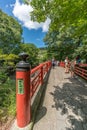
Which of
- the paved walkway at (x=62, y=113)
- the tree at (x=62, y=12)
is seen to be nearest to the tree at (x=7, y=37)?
the tree at (x=62, y=12)

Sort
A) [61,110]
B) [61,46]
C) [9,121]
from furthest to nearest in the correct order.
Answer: [61,46] → [61,110] → [9,121]

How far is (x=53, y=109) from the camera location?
3.97 meters

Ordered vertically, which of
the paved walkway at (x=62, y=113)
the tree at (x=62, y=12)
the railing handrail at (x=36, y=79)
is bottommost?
the paved walkway at (x=62, y=113)

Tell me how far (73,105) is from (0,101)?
232 centimetres

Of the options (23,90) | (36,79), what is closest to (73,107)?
(36,79)

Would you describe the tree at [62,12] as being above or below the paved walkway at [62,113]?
above

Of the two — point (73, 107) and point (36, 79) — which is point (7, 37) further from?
point (73, 107)

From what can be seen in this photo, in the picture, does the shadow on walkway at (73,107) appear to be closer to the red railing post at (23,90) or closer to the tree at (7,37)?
the red railing post at (23,90)

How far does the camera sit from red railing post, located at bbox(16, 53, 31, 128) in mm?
2840

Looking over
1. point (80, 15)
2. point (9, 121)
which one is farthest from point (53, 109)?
point (80, 15)

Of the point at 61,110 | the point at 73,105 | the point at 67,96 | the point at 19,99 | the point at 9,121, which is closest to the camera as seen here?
the point at 19,99

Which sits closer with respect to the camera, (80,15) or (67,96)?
(80,15)

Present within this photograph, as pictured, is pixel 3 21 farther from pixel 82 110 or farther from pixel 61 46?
pixel 82 110

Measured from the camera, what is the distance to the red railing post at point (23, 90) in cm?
284
